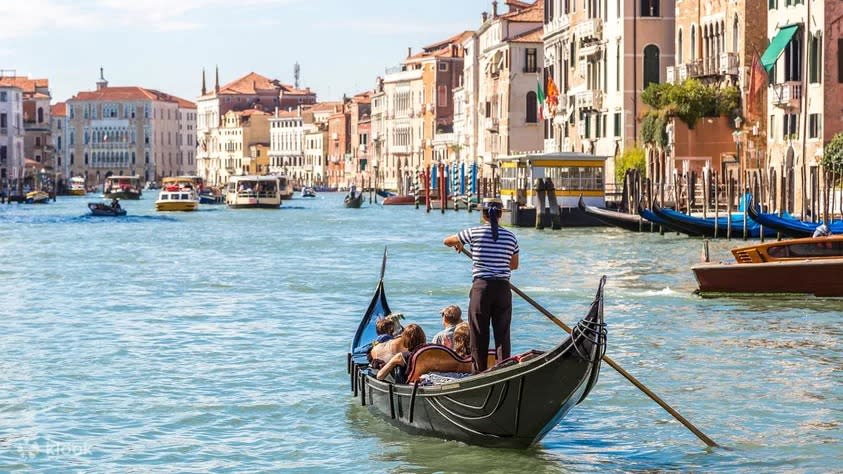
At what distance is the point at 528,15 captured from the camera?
50.8 metres

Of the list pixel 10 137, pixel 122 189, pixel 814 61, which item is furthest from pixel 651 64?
pixel 10 137

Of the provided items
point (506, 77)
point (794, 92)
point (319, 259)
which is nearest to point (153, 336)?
point (319, 259)

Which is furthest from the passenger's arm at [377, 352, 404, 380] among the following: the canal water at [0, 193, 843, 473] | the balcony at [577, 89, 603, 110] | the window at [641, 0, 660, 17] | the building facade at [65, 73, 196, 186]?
the building facade at [65, 73, 196, 186]

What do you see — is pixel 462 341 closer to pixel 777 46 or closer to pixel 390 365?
pixel 390 365

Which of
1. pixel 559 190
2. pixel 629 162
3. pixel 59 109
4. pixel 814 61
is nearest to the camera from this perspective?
pixel 814 61

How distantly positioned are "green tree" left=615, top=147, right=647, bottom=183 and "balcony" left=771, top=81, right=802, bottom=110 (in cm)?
569

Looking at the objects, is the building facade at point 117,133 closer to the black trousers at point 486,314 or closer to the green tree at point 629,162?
the green tree at point 629,162

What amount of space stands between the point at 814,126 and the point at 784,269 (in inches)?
469

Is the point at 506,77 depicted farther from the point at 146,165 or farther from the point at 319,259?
the point at 146,165

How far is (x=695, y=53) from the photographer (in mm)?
31609

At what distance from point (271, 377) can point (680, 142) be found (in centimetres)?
2056

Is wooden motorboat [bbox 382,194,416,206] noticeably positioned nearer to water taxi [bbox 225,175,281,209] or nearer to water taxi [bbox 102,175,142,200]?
water taxi [bbox 225,175,281,209]

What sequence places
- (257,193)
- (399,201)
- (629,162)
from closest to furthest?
(629,162), (257,193), (399,201)

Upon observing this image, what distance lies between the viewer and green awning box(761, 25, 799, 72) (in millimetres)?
26172
